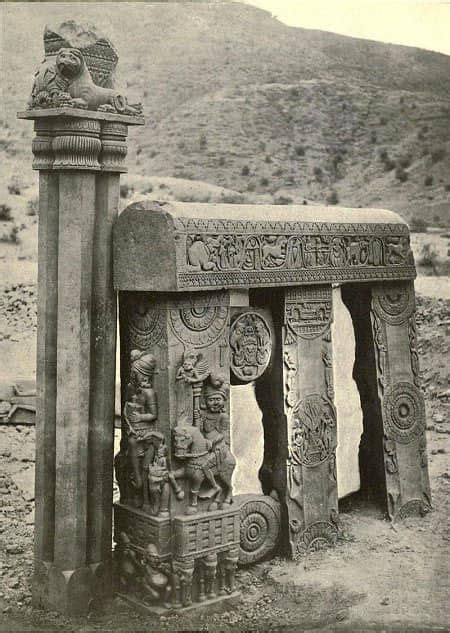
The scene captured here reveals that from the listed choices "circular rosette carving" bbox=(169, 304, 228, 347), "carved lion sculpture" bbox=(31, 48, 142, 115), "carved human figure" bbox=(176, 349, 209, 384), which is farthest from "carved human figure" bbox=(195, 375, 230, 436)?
"carved lion sculpture" bbox=(31, 48, 142, 115)

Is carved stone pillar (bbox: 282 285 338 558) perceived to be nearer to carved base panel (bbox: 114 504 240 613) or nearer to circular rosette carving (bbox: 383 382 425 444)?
circular rosette carving (bbox: 383 382 425 444)

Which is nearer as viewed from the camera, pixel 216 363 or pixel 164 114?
pixel 216 363

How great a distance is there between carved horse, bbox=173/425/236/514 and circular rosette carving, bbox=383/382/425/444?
1.99 m

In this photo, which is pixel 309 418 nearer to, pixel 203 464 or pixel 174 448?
pixel 203 464

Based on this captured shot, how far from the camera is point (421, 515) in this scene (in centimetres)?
691

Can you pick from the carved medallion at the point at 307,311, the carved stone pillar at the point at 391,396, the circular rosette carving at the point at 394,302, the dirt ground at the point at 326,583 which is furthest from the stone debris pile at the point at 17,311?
the carved medallion at the point at 307,311

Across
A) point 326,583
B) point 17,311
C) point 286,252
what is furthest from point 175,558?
point 17,311

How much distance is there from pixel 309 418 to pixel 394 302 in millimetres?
1386

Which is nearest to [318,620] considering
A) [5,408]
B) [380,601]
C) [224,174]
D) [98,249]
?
[380,601]

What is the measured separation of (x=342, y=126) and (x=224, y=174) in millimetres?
3390

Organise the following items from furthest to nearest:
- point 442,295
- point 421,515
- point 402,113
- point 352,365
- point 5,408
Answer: point 402,113
point 442,295
point 5,408
point 352,365
point 421,515

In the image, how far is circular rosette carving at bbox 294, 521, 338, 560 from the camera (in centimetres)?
604

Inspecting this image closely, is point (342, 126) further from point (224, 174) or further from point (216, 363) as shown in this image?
point (216, 363)

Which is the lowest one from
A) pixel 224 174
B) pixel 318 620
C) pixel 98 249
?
pixel 318 620
